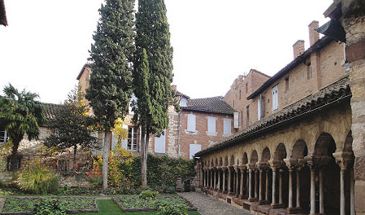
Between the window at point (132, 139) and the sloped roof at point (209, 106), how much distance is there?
505 centimetres

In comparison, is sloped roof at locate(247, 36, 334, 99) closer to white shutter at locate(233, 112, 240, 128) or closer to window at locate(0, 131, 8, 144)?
white shutter at locate(233, 112, 240, 128)

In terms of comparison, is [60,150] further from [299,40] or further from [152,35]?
[299,40]

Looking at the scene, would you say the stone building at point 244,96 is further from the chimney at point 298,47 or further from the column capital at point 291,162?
the column capital at point 291,162

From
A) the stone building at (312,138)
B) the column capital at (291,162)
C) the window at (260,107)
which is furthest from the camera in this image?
the window at (260,107)

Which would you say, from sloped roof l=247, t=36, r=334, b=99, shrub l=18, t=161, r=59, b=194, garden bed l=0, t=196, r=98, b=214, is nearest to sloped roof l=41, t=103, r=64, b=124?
shrub l=18, t=161, r=59, b=194

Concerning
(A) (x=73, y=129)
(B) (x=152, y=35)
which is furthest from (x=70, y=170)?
(B) (x=152, y=35)

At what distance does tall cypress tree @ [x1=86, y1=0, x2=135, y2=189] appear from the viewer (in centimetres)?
2325

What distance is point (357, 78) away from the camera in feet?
13.1

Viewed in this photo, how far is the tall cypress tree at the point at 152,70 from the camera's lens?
2434 centimetres

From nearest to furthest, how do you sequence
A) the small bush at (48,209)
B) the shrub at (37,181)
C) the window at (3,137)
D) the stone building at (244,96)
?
the small bush at (48,209) → the shrub at (37,181) → the window at (3,137) → the stone building at (244,96)

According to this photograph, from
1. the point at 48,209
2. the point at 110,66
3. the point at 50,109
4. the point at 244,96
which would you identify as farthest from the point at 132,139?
the point at 48,209

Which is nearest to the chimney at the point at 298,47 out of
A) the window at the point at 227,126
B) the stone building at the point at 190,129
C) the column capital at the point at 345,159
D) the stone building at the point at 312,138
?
the stone building at the point at 312,138

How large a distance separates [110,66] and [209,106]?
14195 millimetres

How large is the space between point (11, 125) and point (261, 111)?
53.0 ft
